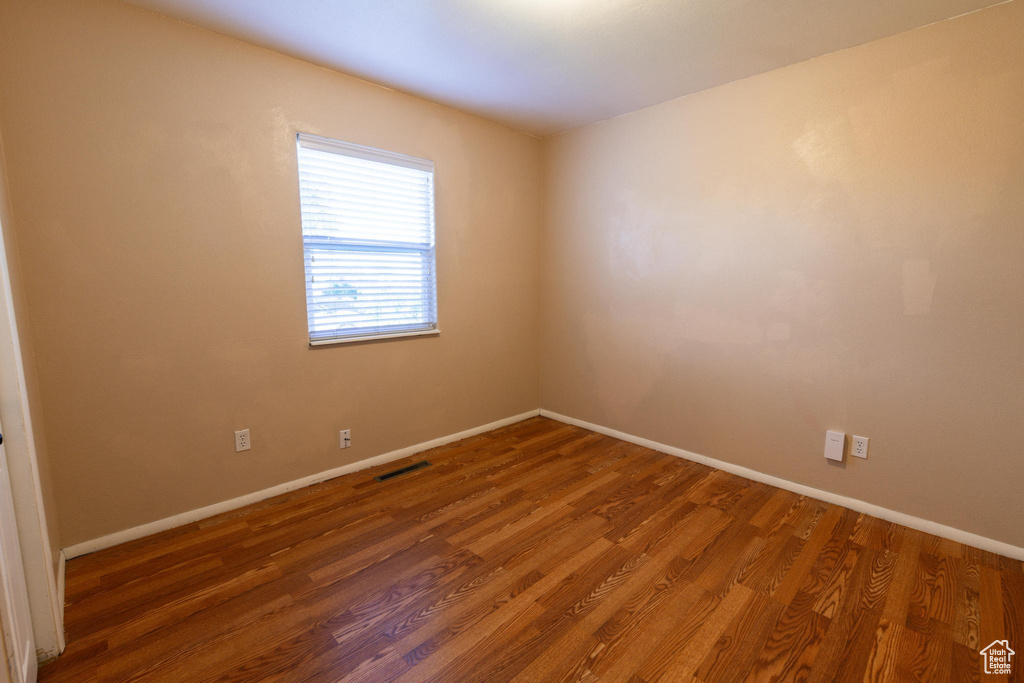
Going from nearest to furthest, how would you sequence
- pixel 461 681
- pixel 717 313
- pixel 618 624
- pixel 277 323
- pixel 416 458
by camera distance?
pixel 461 681, pixel 618 624, pixel 277 323, pixel 717 313, pixel 416 458

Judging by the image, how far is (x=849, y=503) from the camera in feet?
8.08

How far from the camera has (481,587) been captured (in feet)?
5.98

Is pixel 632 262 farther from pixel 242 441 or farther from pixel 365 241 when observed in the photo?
pixel 242 441

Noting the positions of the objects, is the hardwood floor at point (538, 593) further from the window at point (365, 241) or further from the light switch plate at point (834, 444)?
the window at point (365, 241)

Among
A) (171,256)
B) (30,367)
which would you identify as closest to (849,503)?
(171,256)

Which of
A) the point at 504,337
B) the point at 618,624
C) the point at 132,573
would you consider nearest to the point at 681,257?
the point at 504,337

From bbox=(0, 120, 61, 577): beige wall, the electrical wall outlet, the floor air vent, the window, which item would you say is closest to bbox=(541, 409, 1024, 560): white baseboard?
the floor air vent

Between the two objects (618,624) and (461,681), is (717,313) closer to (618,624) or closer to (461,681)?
(618,624)

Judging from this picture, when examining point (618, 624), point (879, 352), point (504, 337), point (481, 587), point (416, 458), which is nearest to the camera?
point (618, 624)

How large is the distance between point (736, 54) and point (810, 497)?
8.26ft

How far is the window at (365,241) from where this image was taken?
2.62 metres

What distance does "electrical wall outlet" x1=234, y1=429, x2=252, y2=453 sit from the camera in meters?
2.41

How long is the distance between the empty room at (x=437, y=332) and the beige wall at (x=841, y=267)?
0.02 metres

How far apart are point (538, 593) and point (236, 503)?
5.75 ft
